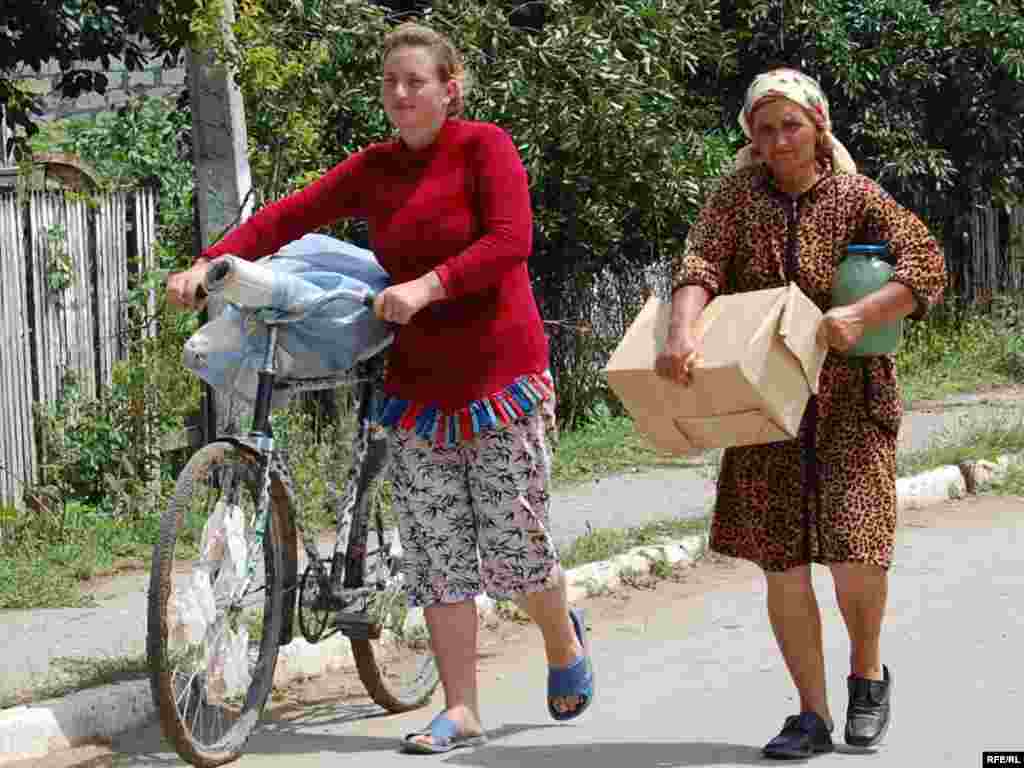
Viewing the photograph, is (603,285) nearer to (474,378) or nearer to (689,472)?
(689,472)

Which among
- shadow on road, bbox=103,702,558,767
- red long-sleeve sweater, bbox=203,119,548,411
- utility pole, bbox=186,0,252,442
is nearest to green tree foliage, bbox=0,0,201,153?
utility pole, bbox=186,0,252,442

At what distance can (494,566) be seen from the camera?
222 inches

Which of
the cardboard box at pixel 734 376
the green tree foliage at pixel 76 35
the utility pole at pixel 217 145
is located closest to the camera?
the cardboard box at pixel 734 376

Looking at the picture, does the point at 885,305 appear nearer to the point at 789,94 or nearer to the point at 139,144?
the point at 789,94

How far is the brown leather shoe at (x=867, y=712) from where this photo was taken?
5.39 metres

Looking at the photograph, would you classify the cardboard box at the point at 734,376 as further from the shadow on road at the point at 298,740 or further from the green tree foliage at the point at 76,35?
the green tree foliage at the point at 76,35

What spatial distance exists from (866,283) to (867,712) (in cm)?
120

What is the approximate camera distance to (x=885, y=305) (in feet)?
16.8

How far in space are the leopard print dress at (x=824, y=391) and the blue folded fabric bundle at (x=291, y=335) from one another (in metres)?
0.94

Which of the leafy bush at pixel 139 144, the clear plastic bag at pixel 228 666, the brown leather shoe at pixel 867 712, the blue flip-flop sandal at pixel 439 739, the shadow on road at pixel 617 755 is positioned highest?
the leafy bush at pixel 139 144

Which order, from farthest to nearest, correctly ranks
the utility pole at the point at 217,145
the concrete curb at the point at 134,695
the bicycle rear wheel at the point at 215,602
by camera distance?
the utility pole at the point at 217,145 < the concrete curb at the point at 134,695 < the bicycle rear wheel at the point at 215,602

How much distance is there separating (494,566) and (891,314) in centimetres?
136

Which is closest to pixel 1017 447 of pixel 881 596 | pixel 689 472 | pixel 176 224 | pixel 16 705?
pixel 689 472

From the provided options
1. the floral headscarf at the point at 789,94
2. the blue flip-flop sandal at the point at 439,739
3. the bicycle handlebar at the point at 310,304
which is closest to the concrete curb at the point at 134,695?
the blue flip-flop sandal at the point at 439,739
